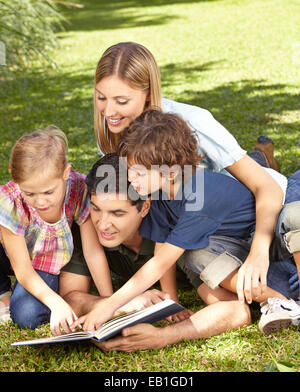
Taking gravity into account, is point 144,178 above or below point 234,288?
above

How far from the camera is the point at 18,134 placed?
239 inches

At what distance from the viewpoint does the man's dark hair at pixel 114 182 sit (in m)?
2.59

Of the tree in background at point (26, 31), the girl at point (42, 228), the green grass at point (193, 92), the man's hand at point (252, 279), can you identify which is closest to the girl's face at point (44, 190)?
the girl at point (42, 228)

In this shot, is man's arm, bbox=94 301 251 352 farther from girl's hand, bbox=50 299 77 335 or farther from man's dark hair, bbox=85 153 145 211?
man's dark hair, bbox=85 153 145 211

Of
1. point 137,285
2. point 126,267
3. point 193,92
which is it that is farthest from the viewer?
point 193,92

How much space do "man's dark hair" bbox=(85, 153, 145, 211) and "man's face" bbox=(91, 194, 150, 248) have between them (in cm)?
2

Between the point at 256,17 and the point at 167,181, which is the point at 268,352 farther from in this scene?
the point at 256,17

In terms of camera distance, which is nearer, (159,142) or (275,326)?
(275,326)

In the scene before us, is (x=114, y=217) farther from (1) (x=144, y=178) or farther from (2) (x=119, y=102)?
(2) (x=119, y=102)

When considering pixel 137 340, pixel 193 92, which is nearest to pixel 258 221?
pixel 137 340

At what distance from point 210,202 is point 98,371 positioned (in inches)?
34.4

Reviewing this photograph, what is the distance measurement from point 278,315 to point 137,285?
61 cm

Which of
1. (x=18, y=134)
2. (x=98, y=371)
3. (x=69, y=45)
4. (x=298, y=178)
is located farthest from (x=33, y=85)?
(x=98, y=371)

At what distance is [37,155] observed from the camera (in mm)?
2449
